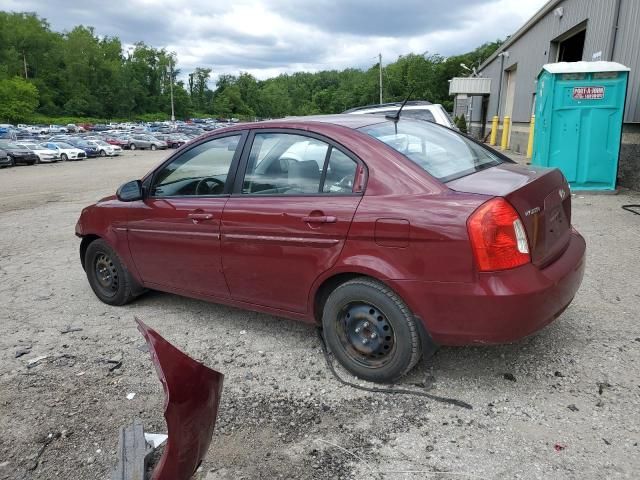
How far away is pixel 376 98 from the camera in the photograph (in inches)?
3711

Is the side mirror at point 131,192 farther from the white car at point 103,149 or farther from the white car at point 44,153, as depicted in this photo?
the white car at point 103,149

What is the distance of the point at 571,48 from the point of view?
20.4 m

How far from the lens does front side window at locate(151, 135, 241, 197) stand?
3.92 m

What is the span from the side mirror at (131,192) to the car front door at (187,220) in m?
0.06

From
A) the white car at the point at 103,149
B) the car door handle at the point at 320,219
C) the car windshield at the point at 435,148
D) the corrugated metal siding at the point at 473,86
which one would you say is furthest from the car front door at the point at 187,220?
the white car at the point at 103,149

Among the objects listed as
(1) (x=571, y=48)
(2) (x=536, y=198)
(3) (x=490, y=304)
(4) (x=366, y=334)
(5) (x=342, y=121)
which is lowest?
(4) (x=366, y=334)

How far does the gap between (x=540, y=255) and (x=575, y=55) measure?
21.9 m

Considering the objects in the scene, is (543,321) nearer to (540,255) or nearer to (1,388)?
(540,255)

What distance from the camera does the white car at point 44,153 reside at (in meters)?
31.0

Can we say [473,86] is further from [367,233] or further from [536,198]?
[367,233]

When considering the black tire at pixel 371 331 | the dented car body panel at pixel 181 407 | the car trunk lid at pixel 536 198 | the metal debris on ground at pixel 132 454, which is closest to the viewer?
the dented car body panel at pixel 181 407

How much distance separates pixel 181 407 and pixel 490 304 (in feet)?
5.41

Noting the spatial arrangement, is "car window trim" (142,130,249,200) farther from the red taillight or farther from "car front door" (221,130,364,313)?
the red taillight

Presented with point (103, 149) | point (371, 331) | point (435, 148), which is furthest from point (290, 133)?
point (103, 149)
